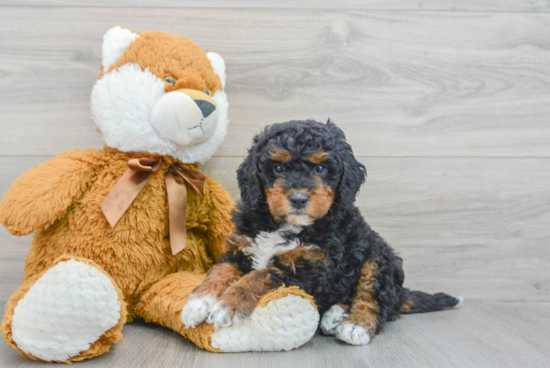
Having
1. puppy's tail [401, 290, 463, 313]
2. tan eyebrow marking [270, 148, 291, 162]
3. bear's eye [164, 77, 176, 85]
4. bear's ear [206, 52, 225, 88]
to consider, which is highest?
bear's ear [206, 52, 225, 88]

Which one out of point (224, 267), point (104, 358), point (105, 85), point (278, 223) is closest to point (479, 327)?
point (278, 223)

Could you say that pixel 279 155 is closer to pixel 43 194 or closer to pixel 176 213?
pixel 176 213

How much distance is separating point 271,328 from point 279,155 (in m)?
0.60

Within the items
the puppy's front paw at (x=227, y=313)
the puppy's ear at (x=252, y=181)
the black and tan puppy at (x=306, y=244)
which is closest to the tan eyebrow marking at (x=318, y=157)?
the black and tan puppy at (x=306, y=244)

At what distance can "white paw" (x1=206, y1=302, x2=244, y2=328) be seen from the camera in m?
1.52

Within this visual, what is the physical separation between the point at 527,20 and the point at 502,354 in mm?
1781

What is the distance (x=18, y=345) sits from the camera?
4.71 feet

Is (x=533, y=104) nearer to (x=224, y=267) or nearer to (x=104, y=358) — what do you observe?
(x=224, y=267)

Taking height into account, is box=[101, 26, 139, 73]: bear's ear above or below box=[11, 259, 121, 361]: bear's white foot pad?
above

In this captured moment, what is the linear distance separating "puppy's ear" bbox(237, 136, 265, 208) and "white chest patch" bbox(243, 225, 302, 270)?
0.43 ft

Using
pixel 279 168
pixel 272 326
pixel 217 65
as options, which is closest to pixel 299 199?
pixel 279 168

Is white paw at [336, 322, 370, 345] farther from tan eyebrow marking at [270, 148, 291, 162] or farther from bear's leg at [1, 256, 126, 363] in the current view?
bear's leg at [1, 256, 126, 363]

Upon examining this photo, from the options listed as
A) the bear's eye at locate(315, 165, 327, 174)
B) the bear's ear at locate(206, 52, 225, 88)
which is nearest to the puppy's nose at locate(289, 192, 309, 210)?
the bear's eye at locate(315, 165, 327, 174)

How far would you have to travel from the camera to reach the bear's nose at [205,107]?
1.77 m
